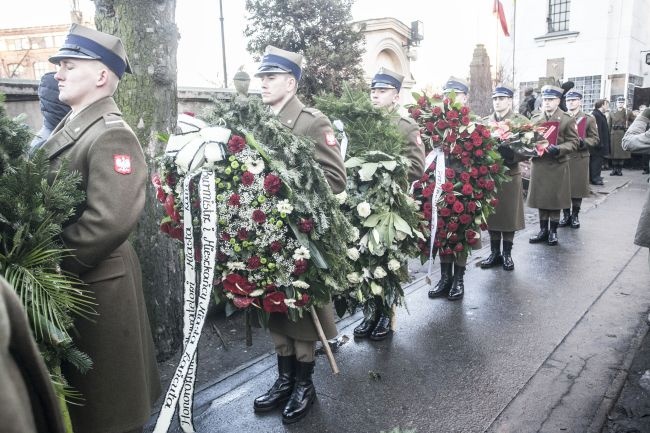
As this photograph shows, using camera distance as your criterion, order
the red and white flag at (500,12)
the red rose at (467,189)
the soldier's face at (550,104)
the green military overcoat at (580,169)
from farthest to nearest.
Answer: the red and white flag at (500,12) < the green military overcoat at (580,169) < the soldier's face at (550,104) < the red rose at (467,189)

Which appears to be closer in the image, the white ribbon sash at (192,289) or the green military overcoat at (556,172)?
the white ribbon sash at (192,289)

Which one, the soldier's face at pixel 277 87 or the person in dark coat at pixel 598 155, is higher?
the soldier's face at pixel 277 87

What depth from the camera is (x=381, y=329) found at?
4430 mm

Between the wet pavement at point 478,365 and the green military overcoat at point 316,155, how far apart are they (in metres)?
0.54

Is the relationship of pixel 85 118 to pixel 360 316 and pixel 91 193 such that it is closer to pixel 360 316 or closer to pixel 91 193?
pixel 91 193

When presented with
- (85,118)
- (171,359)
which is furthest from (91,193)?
(171,359)

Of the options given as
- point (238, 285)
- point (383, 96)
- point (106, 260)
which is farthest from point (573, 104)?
point (106, 260)

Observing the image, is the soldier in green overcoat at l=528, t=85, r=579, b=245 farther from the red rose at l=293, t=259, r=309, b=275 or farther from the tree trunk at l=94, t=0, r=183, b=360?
the red rose at l=293, t=259, r=309, b=275

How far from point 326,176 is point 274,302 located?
804mm

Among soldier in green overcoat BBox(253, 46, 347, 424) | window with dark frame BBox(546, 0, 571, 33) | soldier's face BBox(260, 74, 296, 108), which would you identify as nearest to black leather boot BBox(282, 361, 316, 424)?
soldier in green overcoat BBox(253, 46, 347, 424)

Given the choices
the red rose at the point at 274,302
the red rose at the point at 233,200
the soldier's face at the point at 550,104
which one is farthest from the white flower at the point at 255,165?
the soldier's face at the point at 550,104

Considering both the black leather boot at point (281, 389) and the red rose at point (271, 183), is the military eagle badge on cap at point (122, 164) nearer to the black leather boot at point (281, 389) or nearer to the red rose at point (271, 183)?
the red rose at point (271, 183)

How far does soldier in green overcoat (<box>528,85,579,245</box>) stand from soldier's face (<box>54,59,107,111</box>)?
20.7ft

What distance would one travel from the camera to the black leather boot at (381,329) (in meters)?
4.39
